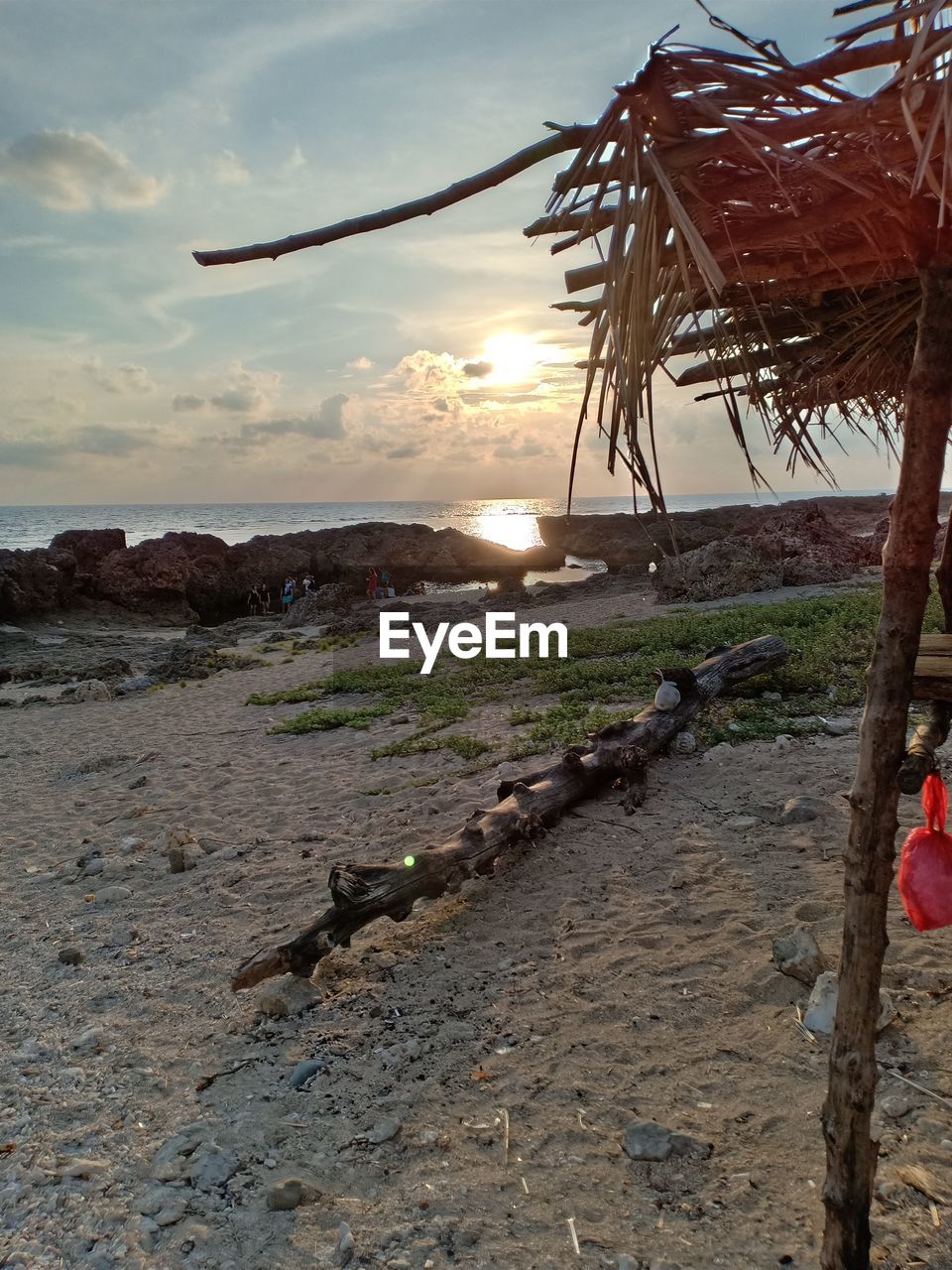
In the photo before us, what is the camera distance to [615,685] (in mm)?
10281

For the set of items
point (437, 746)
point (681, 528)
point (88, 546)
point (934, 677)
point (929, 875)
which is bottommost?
point (437, 746)

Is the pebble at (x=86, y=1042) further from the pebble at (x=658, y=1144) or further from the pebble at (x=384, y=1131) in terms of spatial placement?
the pebble at (x=658, y=1144)

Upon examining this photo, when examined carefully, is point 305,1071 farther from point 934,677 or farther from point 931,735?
point 934,677

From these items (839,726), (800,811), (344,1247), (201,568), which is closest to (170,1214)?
(344,1247)

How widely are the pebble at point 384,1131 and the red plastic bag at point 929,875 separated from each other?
223 centimetres

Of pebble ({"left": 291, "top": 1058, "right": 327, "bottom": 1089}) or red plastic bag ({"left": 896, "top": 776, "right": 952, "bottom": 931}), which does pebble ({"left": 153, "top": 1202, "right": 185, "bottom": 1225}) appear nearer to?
pebble ({"left": 291, "top": 1058, "right": 327, "bottom": 1089})

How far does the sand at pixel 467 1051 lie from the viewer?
9.55 feet

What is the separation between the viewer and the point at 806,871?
511cm

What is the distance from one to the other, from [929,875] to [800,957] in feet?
4.98

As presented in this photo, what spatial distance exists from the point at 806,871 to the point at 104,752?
8.83 metres

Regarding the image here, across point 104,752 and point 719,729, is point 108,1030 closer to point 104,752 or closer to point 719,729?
point 719,729

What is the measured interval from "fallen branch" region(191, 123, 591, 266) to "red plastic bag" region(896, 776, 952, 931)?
7.61 feet

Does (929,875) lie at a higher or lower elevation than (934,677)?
lower

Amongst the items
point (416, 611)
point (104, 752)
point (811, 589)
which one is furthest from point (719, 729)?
point (416, 611)
